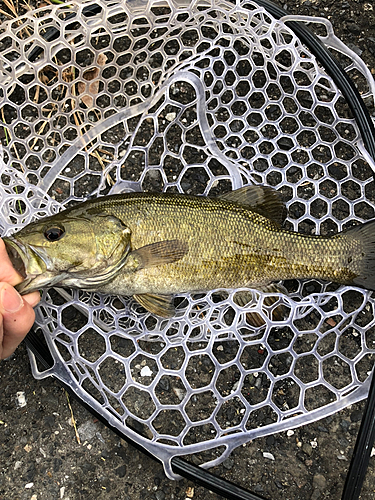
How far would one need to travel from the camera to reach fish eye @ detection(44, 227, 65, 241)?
245cm

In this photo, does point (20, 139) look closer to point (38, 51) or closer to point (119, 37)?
point (38, 51)

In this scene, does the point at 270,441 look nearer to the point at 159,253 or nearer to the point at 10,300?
the point at 159,253

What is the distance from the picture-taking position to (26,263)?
7.77ft

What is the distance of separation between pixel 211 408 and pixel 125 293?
0.98 m

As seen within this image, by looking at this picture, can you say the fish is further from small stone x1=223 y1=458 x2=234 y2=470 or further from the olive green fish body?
small stone x1=223 y1=458 x2=234 y2=470

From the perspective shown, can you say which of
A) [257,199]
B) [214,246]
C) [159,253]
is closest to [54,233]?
[159,253]

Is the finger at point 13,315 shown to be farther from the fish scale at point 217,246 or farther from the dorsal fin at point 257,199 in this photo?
the dorsal fin at point 257,199

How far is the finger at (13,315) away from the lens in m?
2.18

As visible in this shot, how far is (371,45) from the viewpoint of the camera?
3375 millimetres

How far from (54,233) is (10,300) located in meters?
0.46

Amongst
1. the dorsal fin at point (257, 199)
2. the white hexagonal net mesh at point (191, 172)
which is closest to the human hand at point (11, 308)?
the white hexagonal net mesh at point (191, 172)

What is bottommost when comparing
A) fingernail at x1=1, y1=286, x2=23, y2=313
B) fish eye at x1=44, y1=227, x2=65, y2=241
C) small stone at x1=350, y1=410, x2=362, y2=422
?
small stone at x1=350, y1=410, x2=362, y2=422

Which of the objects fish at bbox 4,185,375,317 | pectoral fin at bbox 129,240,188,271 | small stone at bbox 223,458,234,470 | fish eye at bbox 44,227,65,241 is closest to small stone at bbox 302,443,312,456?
small stone at bbox 223,458,234,470

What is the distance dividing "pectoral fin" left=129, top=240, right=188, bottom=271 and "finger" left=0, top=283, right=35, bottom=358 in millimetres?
668
